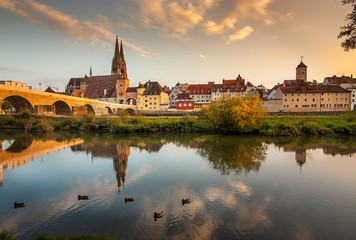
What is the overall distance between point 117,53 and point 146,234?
111 meters

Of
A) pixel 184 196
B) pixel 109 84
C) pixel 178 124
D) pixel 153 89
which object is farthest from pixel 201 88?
pixel 184 196

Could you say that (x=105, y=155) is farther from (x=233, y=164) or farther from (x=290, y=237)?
(x=290, y=237)

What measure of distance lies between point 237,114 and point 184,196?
58.4ft

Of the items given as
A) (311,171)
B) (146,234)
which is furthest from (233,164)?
(146,234)

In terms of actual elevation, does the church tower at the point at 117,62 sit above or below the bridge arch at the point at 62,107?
above

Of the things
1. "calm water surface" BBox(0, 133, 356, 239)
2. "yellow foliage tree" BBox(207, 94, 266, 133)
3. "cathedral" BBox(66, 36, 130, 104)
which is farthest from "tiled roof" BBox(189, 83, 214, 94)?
"calm water surface" BBox(0, 133, 356, 239)

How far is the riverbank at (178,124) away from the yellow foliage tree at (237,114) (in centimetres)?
100

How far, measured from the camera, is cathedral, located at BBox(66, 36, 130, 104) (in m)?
83.8

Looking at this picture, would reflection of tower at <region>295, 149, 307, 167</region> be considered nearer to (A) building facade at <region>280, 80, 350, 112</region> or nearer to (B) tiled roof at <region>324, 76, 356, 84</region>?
(A) building facade at <region>280, 80, 350, 112</region>

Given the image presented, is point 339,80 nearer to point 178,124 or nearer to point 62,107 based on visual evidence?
point 178,124

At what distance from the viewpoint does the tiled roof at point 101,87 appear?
3499 inches

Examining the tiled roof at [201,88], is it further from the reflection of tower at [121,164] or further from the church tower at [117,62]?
the reflection of tower at [121,164]

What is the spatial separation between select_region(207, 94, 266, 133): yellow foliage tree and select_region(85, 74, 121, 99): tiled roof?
223ft

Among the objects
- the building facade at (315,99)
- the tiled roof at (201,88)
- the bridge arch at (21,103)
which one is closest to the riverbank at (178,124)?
the bridge arch at (21,103)
